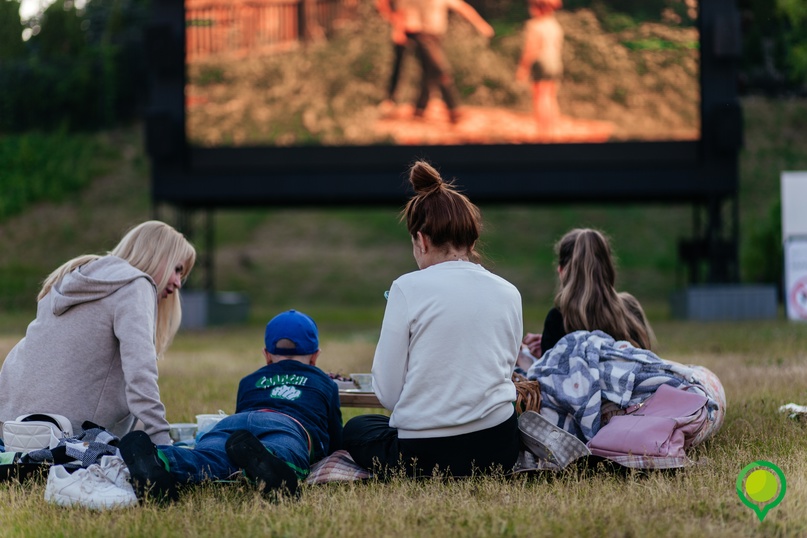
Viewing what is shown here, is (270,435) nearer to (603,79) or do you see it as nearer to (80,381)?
(80,381)

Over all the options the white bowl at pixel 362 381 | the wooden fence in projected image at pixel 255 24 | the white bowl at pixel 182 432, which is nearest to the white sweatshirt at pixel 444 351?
the white bowl at pixel 362 381

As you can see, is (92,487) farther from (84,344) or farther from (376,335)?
(376,335)

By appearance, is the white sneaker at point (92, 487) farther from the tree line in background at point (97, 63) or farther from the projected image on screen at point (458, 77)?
the tree line in background at point (97, 63)

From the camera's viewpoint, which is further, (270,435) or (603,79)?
(603,79)

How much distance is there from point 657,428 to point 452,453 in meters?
1.01

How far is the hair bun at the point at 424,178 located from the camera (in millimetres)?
4102

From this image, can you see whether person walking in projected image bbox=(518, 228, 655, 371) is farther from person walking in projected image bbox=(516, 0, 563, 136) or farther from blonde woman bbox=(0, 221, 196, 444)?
person walking in projected image bbox=(516, 0, 563, 136)

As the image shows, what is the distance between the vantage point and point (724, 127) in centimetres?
1623

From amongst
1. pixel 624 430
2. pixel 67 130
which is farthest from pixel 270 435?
pixel 67 130

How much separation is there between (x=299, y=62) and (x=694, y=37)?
7215 mm

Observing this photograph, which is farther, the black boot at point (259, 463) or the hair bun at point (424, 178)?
the hair bun at point (424, 178)

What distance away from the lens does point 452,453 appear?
4090mm

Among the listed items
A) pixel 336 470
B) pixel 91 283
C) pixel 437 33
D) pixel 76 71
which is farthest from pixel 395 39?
pixel 76 71

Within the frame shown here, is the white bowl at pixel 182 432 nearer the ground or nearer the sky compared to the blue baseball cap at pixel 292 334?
nearer the ground
